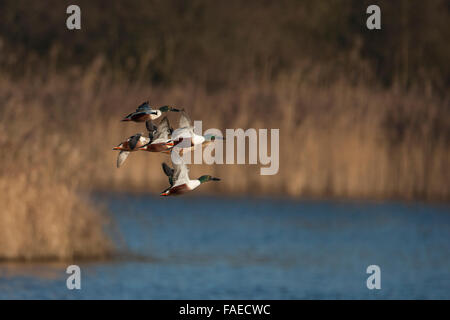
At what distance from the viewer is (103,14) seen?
34.4m

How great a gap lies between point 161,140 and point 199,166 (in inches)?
563

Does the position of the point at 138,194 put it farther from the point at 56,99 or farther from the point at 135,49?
the point at 135,49

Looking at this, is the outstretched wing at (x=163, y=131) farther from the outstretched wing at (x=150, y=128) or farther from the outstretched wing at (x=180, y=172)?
the outstretched wing at (x=180, y=172)

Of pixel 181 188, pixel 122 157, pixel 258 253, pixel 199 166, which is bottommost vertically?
pixel 258 253

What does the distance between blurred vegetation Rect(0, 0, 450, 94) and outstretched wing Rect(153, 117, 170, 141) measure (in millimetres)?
24364

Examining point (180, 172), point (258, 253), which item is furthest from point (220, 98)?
point (180, 172)

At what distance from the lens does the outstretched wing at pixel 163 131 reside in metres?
5.50

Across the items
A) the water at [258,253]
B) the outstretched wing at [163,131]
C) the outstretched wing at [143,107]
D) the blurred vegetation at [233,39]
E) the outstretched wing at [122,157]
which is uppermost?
the blurred vegetation at [233,39]

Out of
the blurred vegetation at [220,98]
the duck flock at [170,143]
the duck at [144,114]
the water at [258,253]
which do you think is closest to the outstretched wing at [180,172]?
the duck flock at [170,143]

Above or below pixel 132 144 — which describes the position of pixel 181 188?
below

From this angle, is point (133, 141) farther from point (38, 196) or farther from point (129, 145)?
point (38, 196)

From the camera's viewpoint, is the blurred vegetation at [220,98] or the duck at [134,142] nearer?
the duck at [134,142]

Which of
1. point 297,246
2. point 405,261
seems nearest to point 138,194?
point 297,246

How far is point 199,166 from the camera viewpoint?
19797mm
